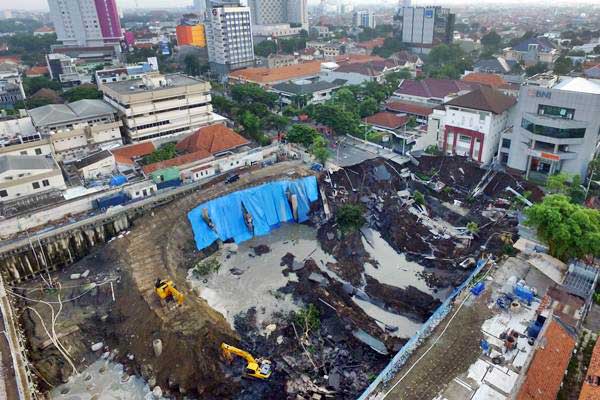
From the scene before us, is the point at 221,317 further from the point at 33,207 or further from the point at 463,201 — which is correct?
the point at 463,201

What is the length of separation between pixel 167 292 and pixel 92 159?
25547 millimetres

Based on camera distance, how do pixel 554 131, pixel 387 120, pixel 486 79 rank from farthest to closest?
1. pixel 486 79
2. pixel 387 120
3. pixel 554 131

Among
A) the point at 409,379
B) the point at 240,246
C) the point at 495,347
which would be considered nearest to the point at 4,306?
the point at 240,246

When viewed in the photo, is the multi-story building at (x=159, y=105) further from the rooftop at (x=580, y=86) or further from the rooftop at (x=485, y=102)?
the rooftop at (x=580, y=86)

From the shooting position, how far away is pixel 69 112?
56969 mm

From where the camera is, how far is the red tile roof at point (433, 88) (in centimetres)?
7162

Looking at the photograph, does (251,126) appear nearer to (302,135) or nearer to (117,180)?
(302,135)

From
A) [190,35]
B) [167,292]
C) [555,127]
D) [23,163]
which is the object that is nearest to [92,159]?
[23,163]

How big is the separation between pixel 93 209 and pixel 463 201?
41263 mm

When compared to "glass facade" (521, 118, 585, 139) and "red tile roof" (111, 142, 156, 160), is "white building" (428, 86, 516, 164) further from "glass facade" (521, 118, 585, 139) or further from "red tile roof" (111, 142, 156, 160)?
"red tile roof" (111, 142, 156, 160)

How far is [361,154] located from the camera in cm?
5647

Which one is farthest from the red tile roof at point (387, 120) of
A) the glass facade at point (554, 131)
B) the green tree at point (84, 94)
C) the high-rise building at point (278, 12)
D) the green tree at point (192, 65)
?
the high-rise building at point (278, 12)

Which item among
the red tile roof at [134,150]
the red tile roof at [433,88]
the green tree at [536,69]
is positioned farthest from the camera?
the green tree at [536,69]

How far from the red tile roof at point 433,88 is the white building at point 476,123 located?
17403 mm
